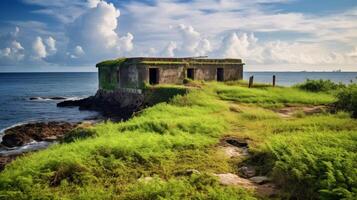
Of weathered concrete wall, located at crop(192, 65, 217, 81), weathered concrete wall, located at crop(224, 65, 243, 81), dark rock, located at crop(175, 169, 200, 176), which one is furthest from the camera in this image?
weathered concrete wall, located at crop(224, 65, 243, 81)

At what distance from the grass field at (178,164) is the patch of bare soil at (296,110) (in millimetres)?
3635

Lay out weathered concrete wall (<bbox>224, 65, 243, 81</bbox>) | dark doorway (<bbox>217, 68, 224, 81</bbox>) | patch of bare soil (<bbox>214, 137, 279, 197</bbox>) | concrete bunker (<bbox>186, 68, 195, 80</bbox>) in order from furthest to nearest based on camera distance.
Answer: weathered concrete wall (<bbox>224, 65, 243, 81</bbox>), dark doorway (<bbox>217, 68, 224, 81</bbox>), concrete bunker (<bbox>186, 68, 195, 80</bbox>), patch of bare soil (<bbox>214, 137, 279, 197</bbox>)

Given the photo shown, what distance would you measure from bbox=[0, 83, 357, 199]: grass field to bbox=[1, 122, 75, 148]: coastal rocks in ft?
35.2

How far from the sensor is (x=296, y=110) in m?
18.4

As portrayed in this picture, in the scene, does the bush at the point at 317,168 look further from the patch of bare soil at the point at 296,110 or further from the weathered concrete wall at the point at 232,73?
the weathered concrete wall at the point at 232,73

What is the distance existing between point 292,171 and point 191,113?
844cm

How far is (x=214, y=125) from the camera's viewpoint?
12.9m

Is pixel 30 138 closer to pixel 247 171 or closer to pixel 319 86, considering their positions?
pixel 247 171

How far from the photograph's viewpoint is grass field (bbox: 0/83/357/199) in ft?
23.3

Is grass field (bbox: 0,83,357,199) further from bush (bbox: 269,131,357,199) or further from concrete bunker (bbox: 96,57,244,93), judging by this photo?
concrete bunker (bbox: 96,57,244,93)

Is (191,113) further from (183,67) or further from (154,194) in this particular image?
(183,67)

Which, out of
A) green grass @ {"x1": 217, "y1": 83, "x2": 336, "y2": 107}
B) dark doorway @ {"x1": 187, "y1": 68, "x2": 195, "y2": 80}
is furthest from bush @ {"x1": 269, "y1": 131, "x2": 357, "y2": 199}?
dark doorway @ {"x1": 187, "y1": 68, "x2": 195, "y2": 80}

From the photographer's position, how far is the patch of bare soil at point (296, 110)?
17109 mm

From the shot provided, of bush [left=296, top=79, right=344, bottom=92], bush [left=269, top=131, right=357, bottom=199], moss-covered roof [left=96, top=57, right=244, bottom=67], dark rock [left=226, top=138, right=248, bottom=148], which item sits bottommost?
dark rock [left=226, top=138, right=248, bottom=148]
